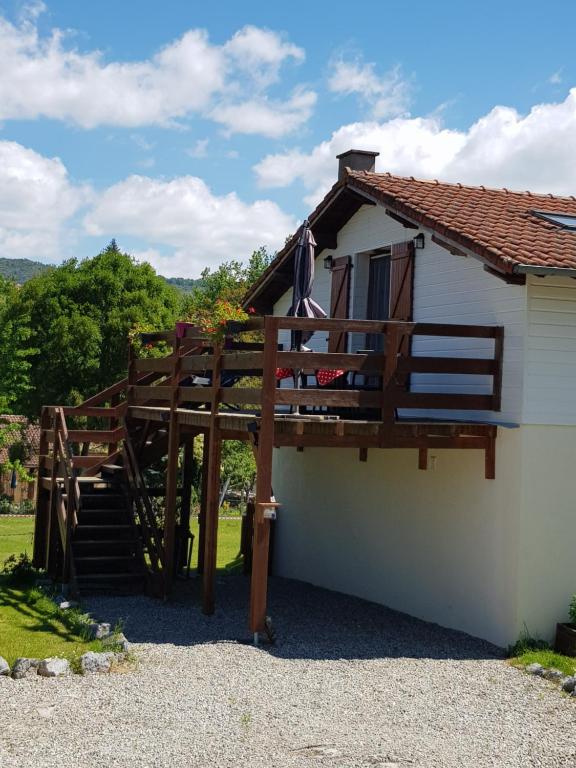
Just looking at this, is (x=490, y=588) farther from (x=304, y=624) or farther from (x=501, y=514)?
(x=304, y=624)

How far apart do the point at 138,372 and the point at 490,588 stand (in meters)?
6.98

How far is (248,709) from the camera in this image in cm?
815

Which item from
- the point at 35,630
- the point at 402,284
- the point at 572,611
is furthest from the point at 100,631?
the point at 402,284

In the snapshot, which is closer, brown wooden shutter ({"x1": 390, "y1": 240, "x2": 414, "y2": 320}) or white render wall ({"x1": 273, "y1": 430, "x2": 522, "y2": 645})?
white render wall ({"x1": 273, "y1": 430, "x2": 522, "y2": 645})

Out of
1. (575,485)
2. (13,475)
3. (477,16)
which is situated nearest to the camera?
(575,485)

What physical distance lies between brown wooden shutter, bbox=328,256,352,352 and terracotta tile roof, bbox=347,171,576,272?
148 cm

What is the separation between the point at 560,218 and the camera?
538 inches

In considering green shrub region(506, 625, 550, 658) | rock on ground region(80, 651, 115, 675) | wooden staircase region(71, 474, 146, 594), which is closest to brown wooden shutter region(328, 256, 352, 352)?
wooden staircase region(71, 474, 146, 594)

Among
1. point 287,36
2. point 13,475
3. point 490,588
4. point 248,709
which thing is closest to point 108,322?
point 13,475

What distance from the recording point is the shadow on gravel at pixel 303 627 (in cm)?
1057

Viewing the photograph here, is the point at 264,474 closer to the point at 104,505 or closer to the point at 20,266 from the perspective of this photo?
the point at 104,505

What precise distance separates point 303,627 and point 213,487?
2.03 meters

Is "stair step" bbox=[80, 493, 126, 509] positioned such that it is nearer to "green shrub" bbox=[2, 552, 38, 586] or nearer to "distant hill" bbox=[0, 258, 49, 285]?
"green shrub" bbox=[2, 552, 38, 586]

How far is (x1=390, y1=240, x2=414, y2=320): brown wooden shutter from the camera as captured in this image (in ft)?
45.0
